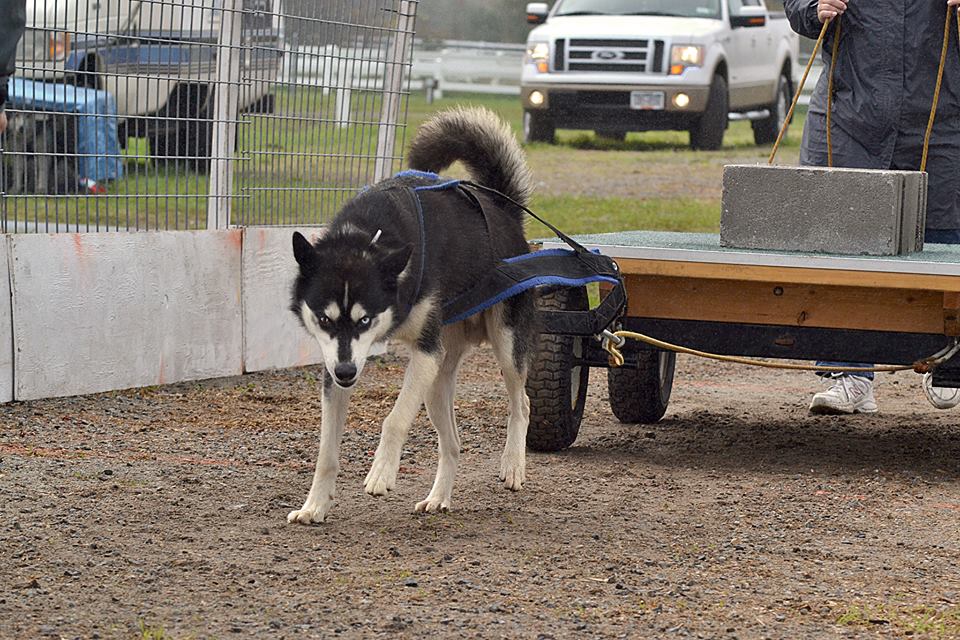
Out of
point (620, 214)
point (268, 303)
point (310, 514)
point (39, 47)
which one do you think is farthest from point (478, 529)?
point (620, 214)

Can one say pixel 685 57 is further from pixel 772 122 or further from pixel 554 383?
pixel 554 383

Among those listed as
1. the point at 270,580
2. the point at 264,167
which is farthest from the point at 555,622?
the point at 264,167

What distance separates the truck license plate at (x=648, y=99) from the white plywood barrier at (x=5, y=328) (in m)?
12.8

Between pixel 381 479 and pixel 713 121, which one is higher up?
pixel 713 121

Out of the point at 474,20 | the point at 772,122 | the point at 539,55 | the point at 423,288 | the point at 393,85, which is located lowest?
the point at 423,288

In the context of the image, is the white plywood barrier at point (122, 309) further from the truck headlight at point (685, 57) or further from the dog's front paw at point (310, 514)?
the truck headlight at point (685, 57)

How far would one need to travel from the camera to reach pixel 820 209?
18.5 feet

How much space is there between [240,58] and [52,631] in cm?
458

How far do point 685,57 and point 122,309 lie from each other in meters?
12.4

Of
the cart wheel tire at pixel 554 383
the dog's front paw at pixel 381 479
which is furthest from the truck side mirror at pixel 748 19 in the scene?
the dog's front paw at pixel 381 479

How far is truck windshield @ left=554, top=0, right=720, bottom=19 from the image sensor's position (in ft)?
62.9

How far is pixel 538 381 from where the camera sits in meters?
5.83

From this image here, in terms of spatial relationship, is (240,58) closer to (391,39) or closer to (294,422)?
(391,39)

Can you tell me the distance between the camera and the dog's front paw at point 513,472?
17.1 ft
